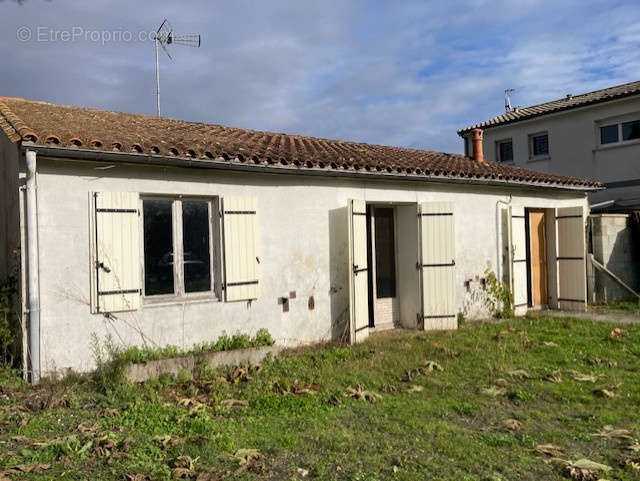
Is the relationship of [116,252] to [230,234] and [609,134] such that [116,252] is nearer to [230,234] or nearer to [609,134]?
[230,234]

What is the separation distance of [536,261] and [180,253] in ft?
27.0

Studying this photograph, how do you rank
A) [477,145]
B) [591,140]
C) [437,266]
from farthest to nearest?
[591,140] → [477,145] → [437,266]

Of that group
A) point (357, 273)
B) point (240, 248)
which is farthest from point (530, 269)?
point (240, 248)

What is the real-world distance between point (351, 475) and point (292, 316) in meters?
4.11

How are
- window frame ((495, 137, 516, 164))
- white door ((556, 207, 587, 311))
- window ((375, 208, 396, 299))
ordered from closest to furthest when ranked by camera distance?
window ((375, 208, 396, 299)) < white door ((556, 207, 587, 311)) < window frame ((495, 137, 516, 164))

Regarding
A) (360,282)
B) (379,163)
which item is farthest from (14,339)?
(379,163)

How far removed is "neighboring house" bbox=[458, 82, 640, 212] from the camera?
49.4 ft

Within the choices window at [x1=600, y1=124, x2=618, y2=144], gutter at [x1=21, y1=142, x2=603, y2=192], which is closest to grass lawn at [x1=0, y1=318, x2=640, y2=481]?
gutter at [x1=21, y1=142, x2=603, y2=192]

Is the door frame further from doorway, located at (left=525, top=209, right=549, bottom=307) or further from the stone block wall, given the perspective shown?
the stone block wall

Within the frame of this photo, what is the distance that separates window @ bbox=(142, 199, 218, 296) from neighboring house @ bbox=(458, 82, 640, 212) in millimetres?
8695

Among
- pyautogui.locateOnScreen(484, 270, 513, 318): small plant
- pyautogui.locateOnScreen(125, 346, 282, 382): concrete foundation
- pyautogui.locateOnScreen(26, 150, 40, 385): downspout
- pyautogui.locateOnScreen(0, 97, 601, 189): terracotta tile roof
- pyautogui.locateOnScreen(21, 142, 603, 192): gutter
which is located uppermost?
pyautogui.locateOnScreen(0, 97, 601, 189): terracotta tile roof

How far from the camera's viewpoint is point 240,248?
285 inches

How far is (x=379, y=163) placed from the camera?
8719 mm

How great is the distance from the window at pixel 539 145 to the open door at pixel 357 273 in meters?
11.8
